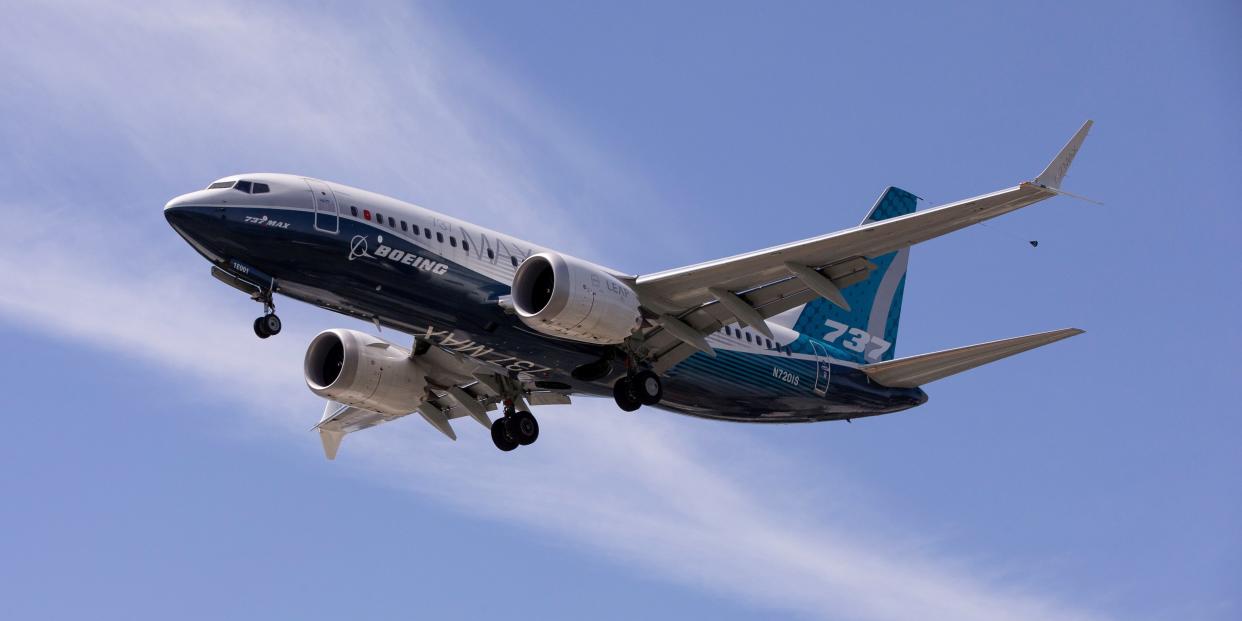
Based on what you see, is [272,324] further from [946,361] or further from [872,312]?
[872,312]

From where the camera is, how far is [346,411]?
133ft

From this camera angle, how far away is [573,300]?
97.9 ft

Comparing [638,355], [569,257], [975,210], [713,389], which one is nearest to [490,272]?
[569,257]

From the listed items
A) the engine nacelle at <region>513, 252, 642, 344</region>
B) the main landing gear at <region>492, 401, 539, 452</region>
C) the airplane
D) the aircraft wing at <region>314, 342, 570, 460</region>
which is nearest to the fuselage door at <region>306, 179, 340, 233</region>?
the airplane

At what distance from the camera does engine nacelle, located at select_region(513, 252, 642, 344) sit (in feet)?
97.9

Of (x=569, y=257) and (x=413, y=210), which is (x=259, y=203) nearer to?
(x=413, y=210)

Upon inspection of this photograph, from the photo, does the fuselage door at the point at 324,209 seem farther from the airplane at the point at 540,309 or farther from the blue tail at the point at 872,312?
the blue tail at the point at 872,312

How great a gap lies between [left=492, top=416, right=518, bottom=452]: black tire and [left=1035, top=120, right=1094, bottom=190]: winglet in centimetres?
1540

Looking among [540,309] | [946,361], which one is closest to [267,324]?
[540,309]

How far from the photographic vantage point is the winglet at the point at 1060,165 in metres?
26.9

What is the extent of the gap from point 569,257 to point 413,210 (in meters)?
3.70

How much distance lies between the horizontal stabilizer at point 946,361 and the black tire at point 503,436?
9300 millimetres

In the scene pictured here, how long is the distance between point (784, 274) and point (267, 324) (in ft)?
36.8

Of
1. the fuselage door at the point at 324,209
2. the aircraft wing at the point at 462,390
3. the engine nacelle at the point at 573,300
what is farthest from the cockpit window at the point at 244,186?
the aircraft wing at the point at 462,390
